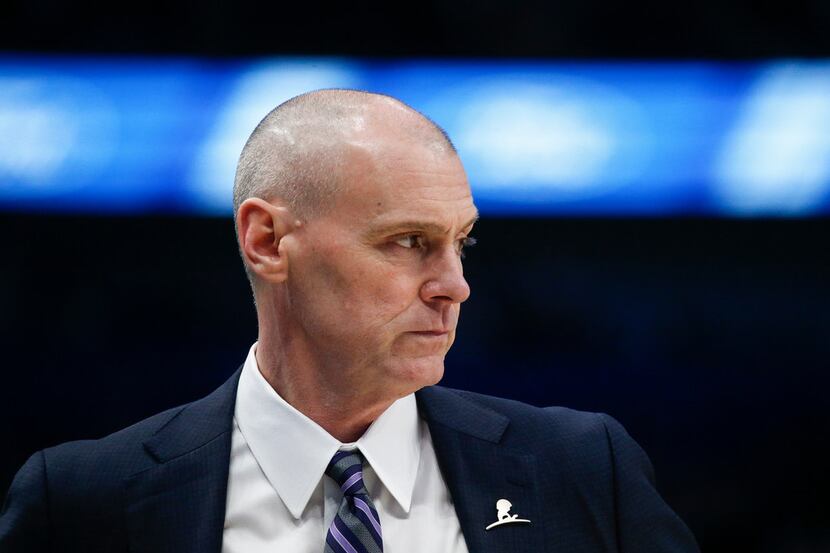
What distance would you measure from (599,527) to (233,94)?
2.42 metres

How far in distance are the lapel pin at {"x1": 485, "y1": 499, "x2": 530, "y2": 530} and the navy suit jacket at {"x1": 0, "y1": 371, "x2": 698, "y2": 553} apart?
0.03 ft

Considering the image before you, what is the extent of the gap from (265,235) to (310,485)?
514mm

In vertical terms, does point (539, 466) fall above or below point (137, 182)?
below

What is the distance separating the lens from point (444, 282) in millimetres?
2451

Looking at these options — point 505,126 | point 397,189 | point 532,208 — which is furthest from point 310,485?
point 505,126

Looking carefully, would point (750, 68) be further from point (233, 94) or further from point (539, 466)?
point (539, 466)

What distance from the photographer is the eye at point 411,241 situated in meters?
2.47

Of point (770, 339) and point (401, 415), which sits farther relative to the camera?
point (770, 339)

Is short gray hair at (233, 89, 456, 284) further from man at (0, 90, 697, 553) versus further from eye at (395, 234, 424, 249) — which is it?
eye at (395, 234, 424, 249)

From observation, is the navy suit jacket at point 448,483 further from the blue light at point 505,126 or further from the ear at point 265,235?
the blue light at point 505,126

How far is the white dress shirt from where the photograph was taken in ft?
8.27

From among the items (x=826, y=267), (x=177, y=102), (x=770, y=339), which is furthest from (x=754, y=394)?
(x=177, y=102)

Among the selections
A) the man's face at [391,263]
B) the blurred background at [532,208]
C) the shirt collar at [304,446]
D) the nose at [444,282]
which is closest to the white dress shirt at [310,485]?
the shirt collar at [304,446]

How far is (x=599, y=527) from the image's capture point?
2.58 metres
